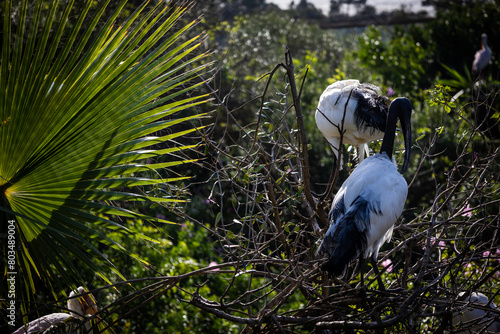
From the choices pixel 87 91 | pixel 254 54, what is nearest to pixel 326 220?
pixel 87 91

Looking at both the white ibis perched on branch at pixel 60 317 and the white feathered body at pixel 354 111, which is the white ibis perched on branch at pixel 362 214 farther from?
the white ibis perched on branch at pixel 60 317

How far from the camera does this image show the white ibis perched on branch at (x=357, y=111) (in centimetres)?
376

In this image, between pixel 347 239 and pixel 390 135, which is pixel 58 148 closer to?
pixel 347 239

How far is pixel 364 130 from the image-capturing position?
3.84 m

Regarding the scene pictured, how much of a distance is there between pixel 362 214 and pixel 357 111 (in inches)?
53.3

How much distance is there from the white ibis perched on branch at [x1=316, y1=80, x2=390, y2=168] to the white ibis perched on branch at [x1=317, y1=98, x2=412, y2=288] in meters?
0.89

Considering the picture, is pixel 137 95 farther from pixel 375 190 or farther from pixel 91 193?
pixel 375 190

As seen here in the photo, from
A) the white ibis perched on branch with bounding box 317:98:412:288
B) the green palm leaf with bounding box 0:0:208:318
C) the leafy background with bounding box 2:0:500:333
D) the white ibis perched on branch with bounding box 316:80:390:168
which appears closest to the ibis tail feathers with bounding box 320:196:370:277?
the white ibis perched on branch with bounding box 317:98:412:288

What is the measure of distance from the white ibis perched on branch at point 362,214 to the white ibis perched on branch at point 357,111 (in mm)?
894

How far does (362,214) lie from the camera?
106 inches

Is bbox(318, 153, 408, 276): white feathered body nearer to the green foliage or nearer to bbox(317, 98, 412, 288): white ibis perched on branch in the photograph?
bbox(317, 98, 412, 288): white ibis perched on branch

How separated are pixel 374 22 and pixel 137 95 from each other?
1432 cm

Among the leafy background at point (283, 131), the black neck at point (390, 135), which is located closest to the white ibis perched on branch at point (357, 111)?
the leafy background at point (283, 131)

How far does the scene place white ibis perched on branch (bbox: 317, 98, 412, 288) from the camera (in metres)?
2.62
